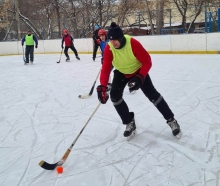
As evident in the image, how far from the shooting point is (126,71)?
2391 millimetres

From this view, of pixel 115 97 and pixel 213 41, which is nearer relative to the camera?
pixel 115 97

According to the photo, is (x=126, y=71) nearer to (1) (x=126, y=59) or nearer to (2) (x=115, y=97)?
(1) (x=126, y=59)

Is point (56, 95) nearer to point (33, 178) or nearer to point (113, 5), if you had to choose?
point (33, 178)

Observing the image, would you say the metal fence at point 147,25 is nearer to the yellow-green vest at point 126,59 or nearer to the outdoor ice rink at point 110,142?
the outdoor ice rink at point 110,142

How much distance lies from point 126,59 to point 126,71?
13 cm

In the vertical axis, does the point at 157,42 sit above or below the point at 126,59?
above

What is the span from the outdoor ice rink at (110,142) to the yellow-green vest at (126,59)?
69cm

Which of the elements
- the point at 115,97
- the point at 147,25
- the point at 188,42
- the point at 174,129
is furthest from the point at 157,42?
the point at 115,97

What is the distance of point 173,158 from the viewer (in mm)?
2135

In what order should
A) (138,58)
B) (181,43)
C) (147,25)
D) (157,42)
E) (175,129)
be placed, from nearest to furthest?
(138,58), (175,129), (181,43), (157,42), (147,25)

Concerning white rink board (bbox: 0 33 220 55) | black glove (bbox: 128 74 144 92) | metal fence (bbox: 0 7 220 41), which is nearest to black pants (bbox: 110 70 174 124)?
black glove (bbox: 128 74 144 92)

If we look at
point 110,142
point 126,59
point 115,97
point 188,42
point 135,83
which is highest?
point 188,42

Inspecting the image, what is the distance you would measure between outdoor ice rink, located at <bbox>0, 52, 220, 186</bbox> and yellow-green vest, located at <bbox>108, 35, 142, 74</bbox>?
686mm

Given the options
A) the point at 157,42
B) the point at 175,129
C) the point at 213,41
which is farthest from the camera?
the point at 157,42
